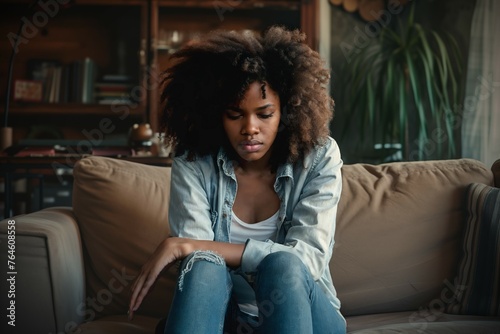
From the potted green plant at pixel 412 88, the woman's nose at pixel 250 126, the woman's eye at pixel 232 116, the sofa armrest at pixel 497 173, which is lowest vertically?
the sofa armrest at pixel 497 173

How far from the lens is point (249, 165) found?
1.63 meters

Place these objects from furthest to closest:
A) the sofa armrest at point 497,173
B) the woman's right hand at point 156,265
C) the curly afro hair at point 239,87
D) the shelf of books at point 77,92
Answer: the shelf of books at point 77,92 → the sofa armrest at point 497,173 → the curly afro hair at point 239,87 → the woman's right hand at point 156,265

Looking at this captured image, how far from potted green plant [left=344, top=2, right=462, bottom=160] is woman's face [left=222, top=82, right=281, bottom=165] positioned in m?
2.00

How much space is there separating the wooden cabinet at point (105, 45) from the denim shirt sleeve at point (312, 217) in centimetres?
276

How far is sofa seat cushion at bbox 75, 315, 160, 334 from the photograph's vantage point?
1511 millimetres

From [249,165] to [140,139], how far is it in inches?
52.7

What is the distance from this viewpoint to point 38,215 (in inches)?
66.4

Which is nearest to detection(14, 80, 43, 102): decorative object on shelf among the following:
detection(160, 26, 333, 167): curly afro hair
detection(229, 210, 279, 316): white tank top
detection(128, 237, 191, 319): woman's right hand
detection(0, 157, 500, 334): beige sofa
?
detection(0, 157, 500, 334): beige sofa

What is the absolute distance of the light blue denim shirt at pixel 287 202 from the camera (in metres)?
1.42

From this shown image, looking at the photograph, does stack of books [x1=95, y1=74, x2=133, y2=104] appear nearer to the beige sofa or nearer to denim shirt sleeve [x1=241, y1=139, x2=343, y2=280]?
the beige sofa

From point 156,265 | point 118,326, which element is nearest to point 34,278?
point 118,326

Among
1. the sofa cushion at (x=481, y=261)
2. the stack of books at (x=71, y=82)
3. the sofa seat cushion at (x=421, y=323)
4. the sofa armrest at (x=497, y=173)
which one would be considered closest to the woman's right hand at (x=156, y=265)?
the sofa seat cushion at (x=421, y=323)

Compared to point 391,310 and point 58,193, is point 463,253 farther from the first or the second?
point 58,193

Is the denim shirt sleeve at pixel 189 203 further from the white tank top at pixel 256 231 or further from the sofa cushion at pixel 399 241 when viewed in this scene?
the sofa cushion at pixel 399 241
